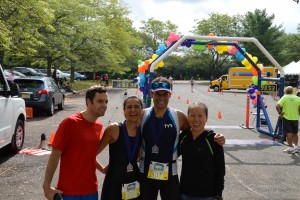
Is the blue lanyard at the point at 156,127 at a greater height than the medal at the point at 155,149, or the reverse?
the blue lanyard at the point at 156,127

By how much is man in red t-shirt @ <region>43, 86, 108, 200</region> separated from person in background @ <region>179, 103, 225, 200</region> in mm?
832

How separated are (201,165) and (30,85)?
11772 mm

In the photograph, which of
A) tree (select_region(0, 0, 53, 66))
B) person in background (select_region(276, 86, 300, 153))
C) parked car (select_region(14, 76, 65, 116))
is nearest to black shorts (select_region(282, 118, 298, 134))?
person in background (select_region(276, 86, 300, 153))

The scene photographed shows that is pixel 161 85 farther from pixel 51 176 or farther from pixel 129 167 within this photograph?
pixel 51 176

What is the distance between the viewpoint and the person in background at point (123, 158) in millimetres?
3086

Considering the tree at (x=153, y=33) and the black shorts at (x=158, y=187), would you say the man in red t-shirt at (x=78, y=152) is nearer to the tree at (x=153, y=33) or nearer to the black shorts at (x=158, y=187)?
the black shorts at (x=158, y=187)

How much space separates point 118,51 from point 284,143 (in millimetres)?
28314

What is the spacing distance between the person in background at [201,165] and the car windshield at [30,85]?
1141cm

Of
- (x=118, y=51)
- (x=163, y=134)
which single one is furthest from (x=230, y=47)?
(x=118, y=51)

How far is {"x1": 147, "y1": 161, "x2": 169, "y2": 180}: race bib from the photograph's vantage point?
3.17 metres

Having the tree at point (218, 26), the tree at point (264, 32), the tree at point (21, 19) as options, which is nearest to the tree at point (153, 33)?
the tree at point (218, 26)

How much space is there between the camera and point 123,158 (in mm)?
3092

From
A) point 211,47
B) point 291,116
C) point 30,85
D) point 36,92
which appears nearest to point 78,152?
point 291,116

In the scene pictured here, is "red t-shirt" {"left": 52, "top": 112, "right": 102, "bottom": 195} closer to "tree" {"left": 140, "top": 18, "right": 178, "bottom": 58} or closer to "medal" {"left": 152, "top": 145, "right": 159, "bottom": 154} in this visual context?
"medal" {"left": 152, "top": 145, "right": 159, "bottom": 154}
